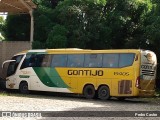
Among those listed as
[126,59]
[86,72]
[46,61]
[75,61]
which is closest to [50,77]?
[46,61]

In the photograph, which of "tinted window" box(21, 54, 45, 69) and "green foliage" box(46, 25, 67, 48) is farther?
"green foliage" box(46, 25, 67, 48)

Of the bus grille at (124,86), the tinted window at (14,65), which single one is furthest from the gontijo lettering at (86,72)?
the tinted window at (14,65)

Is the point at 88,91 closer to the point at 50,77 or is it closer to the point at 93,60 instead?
the point at 93,60

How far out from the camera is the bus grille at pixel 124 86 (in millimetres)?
20078

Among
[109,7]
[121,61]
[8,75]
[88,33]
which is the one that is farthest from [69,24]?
[121,61]

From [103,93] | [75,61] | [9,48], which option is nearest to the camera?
[103,93]

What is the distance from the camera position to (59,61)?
2261cm

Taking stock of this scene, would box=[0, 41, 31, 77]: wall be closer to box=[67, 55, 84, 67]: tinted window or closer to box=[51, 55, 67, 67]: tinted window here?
box=[51, 55, 67, 67]: tinted window

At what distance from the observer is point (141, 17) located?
27938 millimetres

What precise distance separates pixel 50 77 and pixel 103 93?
3.30 meters

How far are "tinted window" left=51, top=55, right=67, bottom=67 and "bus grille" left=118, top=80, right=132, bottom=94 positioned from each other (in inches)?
139

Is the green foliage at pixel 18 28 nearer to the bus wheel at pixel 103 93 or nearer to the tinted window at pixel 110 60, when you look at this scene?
the tinted window at pixel 110 60

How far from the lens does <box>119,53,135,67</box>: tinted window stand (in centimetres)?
2017

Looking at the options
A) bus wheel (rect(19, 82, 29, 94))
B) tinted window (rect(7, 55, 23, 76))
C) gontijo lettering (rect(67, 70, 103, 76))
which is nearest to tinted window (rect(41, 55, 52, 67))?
gontijo lettering (rect(67, 70, 103, 76))
